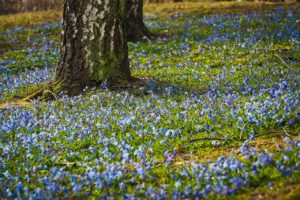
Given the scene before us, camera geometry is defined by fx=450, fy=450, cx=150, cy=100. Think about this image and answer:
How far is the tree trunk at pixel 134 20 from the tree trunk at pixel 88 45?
5.20m

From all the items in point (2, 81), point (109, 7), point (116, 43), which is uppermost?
point (109, 7)

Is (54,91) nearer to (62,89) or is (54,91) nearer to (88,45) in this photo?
(62,89)

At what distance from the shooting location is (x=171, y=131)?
5340mm

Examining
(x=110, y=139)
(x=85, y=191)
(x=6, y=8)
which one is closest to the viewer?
(x=85, y=191)

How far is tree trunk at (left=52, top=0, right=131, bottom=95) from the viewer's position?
329 inches

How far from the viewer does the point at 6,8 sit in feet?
86.6

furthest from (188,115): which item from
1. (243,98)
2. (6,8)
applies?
(6,8)

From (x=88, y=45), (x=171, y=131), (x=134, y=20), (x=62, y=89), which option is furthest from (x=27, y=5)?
(x=171, y=131)

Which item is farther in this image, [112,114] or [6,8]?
[6,8]

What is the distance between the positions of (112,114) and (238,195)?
3.12 meters

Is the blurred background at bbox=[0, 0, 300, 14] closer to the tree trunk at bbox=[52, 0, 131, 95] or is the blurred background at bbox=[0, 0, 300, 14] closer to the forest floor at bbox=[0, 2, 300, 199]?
the forest floor at bbox=[0, 2, 300, 199]

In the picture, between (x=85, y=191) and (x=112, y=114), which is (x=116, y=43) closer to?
(x=112, y=114)

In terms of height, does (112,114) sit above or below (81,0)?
below

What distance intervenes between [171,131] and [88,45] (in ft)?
11.8
